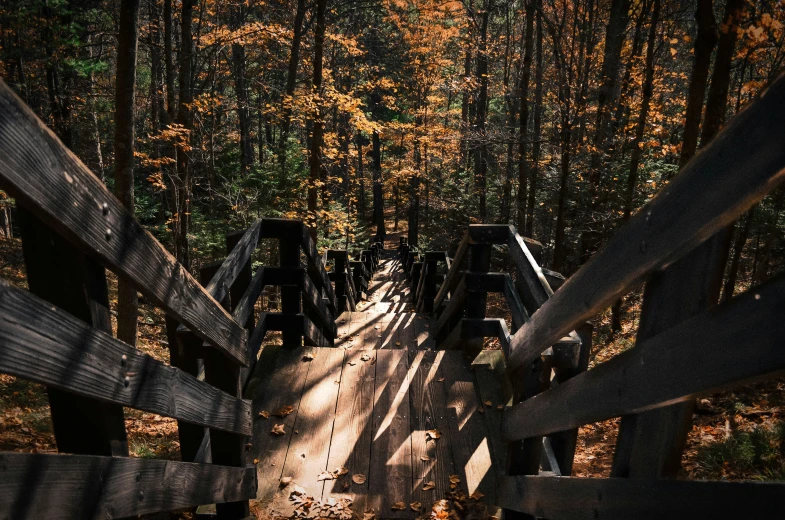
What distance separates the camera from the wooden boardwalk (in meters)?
3.43

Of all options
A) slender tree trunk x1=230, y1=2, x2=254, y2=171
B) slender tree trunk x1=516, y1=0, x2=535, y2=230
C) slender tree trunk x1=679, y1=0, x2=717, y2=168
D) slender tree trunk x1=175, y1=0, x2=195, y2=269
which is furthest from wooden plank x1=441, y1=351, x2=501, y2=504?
slender tree trunk x1=230, y1=2, x2=254, y2=171

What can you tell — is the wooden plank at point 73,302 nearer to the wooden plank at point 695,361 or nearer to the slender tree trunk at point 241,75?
the wooden plank at point 695,361

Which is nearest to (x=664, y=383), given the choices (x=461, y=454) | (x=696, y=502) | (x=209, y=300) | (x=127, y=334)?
(x=696, y=502)

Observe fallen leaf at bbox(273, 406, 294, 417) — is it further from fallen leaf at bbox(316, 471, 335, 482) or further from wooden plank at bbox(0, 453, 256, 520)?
wooden plank at bbox(0, 453, 256, 520)

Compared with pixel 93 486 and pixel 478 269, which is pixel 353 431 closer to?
pixel 478 269

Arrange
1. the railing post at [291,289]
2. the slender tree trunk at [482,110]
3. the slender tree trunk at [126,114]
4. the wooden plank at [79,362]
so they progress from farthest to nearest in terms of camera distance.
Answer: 1. the slender tree trunk at [482,110]
2. the slender tree trunk at [126,114]
3. the railing post at [291,289]
4. the wooden plank at [79,362]

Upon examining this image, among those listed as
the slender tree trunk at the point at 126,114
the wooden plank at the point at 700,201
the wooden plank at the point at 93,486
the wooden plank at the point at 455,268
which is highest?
the slender tree trunk at the point at 126,114

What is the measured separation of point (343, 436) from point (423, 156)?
2739 centimetres

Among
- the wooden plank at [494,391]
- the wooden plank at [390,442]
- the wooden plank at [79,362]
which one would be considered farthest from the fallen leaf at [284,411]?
the wooden plank at [79,362]

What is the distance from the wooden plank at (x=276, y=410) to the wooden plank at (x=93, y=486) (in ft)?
3.72

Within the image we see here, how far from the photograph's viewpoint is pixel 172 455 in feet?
15.4

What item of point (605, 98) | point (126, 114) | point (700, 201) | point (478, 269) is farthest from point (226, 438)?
point (605, 98)

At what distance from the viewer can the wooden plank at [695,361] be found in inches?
42.6

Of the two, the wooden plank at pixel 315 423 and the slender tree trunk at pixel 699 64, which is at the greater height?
the slender tree trunk at pixel 699 64
